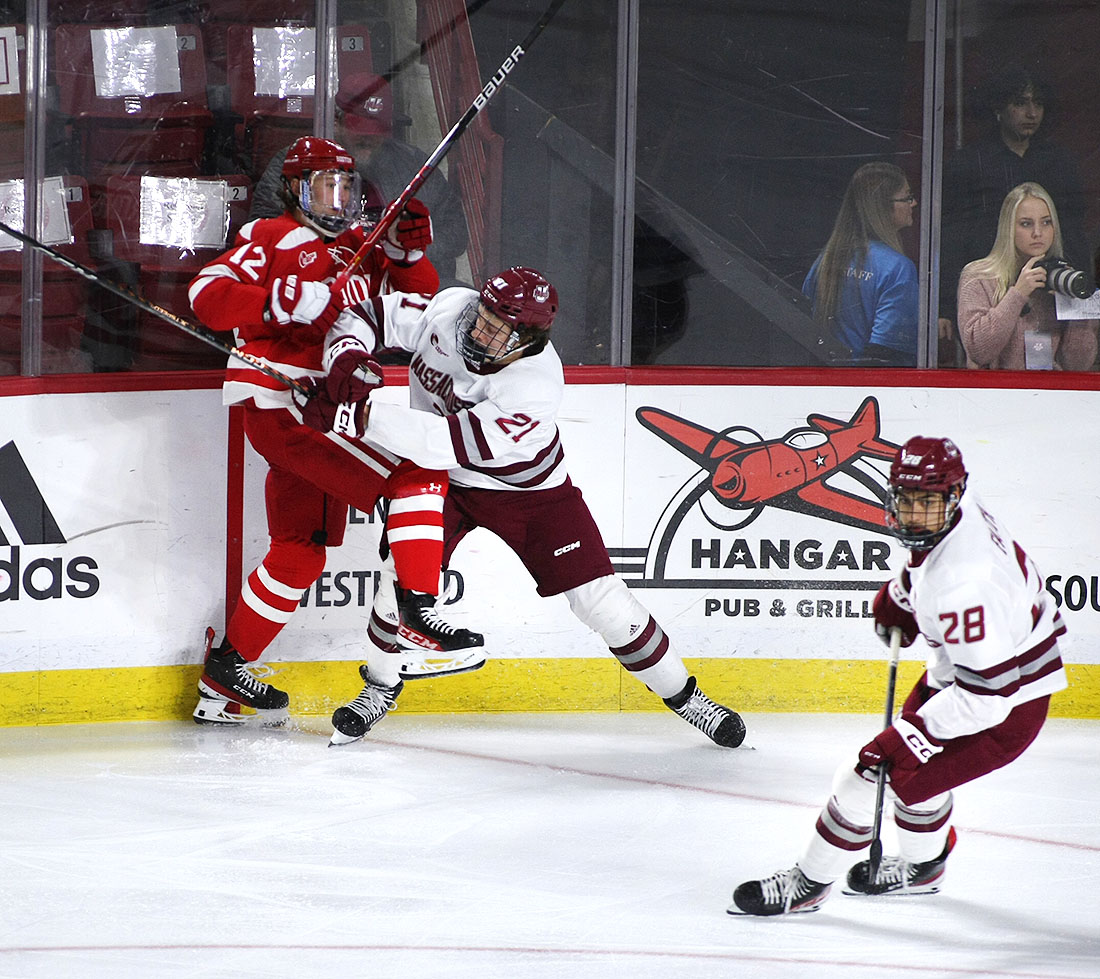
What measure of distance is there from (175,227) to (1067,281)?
2530mm

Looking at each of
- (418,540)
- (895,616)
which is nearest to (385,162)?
(418,540)

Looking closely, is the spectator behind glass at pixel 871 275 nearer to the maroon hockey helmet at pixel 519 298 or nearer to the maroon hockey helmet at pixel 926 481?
the maroon hockey helmet at pixel 519 298

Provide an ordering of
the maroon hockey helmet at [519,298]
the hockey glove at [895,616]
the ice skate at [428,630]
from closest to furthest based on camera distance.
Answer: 1. the hockey glove at [895,616]
2. the maroon hockey helmet at [519,298]
3. the ice skate at [428,630]

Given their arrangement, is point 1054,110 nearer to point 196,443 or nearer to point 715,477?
point 715,477

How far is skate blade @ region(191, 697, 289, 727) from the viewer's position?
3869 mm

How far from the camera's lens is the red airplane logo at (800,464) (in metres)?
4.13

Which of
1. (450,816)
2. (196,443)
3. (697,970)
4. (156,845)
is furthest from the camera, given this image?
(196,443)

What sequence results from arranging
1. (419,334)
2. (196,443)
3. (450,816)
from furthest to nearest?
(196,443), (419,334), (450,816)

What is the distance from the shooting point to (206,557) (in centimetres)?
Answer: 398

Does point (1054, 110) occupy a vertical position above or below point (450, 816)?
above

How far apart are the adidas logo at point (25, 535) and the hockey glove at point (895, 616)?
2.21 m

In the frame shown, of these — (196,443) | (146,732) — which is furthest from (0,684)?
(196,443)

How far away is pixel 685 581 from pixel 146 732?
1522 millimetres

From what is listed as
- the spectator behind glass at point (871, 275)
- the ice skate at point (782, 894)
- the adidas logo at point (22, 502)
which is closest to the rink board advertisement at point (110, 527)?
the adidas logo at point (22, 502)
